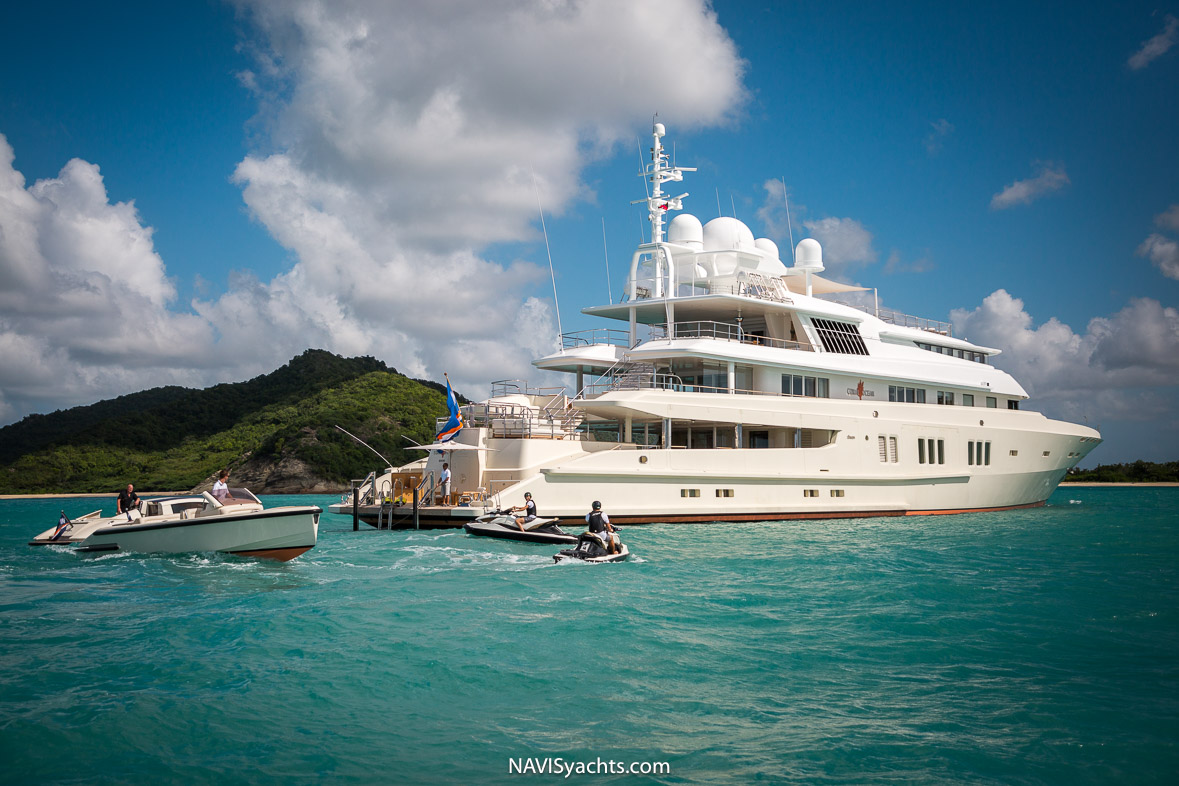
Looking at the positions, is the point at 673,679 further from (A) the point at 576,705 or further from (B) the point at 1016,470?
(B) the point at 1016,470

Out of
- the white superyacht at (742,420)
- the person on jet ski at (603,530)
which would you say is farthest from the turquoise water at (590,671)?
the white superyacht at (742,420)

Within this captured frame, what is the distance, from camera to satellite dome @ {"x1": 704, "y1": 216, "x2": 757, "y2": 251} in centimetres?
2989

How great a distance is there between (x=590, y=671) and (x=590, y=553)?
753cm

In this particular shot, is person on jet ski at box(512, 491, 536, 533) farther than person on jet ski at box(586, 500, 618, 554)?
Yes

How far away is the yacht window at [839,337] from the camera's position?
2878cm

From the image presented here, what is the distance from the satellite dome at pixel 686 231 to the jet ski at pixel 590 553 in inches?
638

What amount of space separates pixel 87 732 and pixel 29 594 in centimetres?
824

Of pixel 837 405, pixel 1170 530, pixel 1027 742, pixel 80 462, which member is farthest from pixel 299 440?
pixel 1027 742

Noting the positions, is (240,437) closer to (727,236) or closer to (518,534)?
(727,236)

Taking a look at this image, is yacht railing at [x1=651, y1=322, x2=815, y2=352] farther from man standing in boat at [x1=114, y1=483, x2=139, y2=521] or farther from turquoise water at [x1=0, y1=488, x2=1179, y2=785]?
man standing in boat at [x1=114, y1=483, x2=139, y2=521]

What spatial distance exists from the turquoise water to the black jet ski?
2.62m

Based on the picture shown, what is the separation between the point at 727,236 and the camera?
2992 cm

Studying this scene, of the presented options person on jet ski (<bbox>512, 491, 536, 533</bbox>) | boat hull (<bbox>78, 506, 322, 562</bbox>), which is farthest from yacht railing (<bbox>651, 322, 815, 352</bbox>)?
boat hull (<bbox>78, 506, 322, 562</bbox>)

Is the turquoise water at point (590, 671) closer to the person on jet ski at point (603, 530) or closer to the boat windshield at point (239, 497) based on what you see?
the person on jet ski at point (603, 530)
